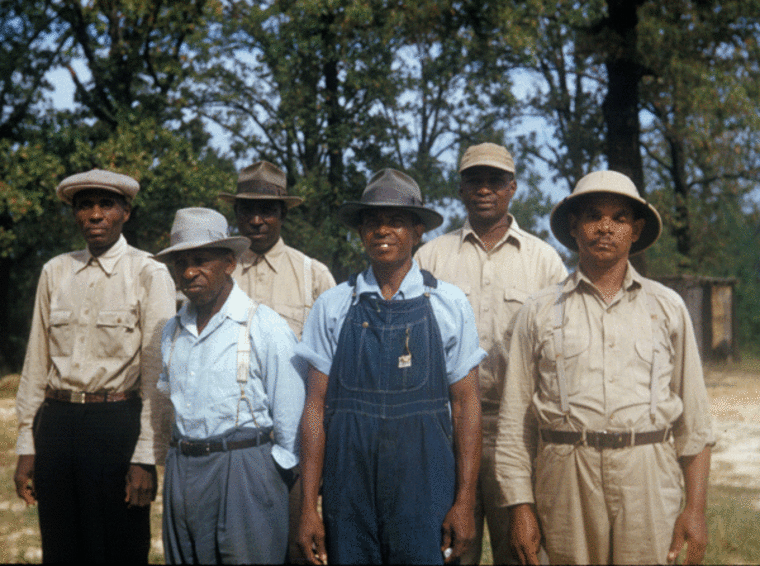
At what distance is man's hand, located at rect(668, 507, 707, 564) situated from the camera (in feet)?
9.57

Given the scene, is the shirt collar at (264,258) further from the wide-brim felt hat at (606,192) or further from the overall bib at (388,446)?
the wide-brim felt hat at (606,192)

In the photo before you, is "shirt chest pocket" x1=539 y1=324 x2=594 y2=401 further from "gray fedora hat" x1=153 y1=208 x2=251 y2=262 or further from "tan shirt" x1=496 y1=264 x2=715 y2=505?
"gray fedora hat" x1=153 y1=208 x2=251 y2=262

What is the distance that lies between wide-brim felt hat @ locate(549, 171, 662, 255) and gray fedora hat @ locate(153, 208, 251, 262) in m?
1.48

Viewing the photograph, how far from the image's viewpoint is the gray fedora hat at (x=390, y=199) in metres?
3.16

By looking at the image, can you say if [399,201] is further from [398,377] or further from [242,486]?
[242,486]

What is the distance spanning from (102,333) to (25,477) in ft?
2.81

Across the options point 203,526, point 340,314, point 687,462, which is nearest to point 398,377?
point 340,314

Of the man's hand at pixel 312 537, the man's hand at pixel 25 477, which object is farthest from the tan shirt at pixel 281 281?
the man's hand at pixel 312 537

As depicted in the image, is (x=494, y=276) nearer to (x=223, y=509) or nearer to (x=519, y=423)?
(x=519, y=423)

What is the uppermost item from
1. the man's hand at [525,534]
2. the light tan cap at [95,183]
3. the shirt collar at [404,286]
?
the light tan cap at [95,183]

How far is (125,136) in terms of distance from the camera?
42.2 feet

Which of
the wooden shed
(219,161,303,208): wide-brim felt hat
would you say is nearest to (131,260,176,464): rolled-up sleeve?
(219,161,303,208): wide-brim felt hat

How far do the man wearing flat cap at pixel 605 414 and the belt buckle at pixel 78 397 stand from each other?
209cm

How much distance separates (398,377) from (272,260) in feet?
6.33
